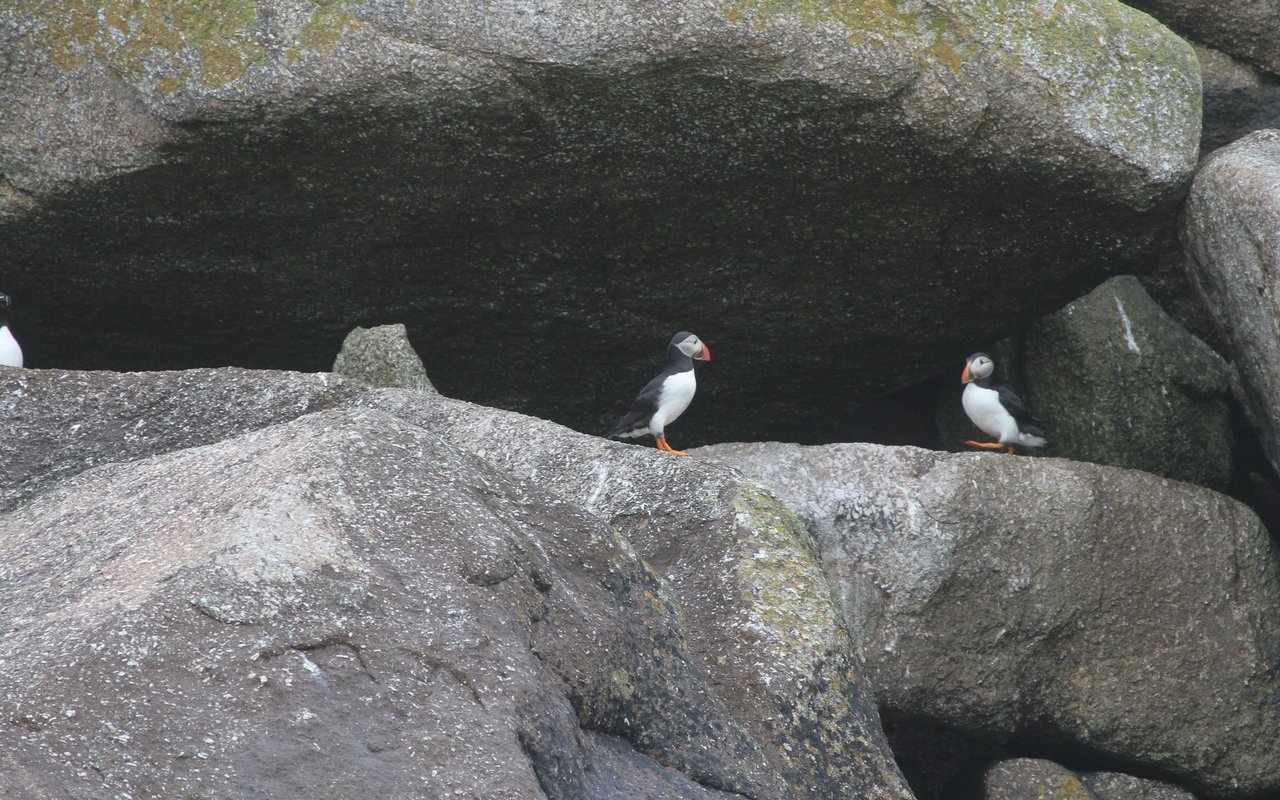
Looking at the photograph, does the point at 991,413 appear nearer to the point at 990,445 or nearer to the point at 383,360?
the point at 990,445

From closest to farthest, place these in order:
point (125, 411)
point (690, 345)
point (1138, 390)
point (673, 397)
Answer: point (125, 411) → point (690, 345) → point (673, 397) → point (1138, 390)

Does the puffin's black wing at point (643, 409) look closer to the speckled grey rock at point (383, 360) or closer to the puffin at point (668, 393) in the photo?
the puffin at point (668, 393)

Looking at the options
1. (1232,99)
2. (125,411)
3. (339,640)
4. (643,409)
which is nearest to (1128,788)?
(643,409)

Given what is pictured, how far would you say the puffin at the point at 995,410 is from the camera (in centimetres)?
848

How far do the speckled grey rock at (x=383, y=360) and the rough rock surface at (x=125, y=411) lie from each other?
1.53m

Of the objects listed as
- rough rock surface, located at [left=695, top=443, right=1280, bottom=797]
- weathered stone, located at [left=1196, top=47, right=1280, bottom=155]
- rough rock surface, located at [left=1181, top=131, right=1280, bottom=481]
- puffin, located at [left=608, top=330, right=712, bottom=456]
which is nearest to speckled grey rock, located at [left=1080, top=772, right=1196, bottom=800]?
rough rock surface, located at [left=695, top=443, right=1280, bottom=797]

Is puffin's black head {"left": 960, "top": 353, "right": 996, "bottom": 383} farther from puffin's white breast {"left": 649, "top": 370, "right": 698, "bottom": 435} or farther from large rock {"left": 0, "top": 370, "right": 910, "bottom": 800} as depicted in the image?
large rock {"left": 0, "top": 370, "right": 910, "bottom": 800}

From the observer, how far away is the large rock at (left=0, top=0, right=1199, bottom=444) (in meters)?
6.25

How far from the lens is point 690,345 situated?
779 cm

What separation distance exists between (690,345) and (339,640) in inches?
190

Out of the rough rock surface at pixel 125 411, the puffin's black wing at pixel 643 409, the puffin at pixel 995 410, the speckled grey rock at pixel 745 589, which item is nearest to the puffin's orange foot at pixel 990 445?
the puffin at pixel 995 410

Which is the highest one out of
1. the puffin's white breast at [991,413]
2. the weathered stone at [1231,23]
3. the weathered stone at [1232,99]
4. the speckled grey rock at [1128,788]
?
the weathered stone at [1231,23]

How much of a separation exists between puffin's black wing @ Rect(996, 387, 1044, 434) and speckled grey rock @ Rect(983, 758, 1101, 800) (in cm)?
223

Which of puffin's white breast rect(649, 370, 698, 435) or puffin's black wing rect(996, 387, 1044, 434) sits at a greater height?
puffin's white breast rect(649, 370, 698, 435)
